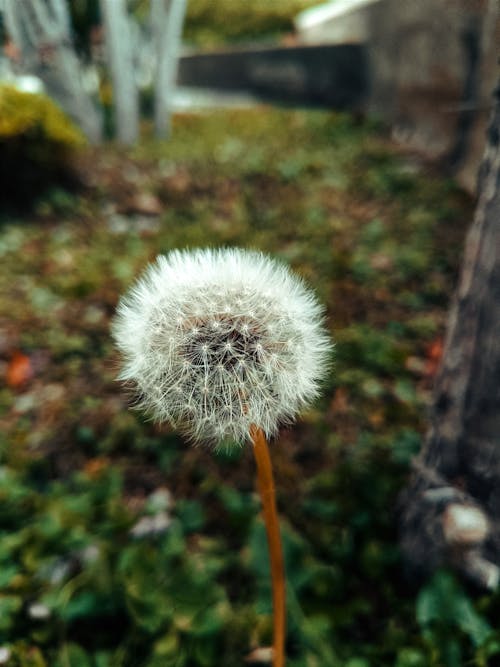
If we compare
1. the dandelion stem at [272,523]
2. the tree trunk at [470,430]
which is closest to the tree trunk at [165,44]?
the tree trunk at [470,430]

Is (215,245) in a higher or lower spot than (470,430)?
higher

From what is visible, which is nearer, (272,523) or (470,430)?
(272,523)

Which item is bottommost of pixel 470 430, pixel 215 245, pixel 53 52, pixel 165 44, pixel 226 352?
pixel 470 430

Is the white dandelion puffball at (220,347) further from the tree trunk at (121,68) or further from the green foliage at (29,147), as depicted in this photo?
the tree trunk at (121,68)

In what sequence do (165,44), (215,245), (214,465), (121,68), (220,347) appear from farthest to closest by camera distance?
(165,44)
(121,68)
(215,245)
(214,465)
(220,347)

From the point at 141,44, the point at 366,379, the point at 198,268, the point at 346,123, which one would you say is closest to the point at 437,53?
the point at 346,123

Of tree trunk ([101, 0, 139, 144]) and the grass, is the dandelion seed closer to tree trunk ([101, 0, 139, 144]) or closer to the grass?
the grass

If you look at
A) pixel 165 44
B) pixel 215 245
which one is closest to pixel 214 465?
pixel 215 245

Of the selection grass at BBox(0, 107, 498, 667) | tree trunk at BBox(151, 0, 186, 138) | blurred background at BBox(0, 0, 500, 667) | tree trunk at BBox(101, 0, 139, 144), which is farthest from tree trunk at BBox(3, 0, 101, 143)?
grass at BBox(0, 107, 498, 667)

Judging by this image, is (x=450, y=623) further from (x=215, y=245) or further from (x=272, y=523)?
(x=215, y=245)
